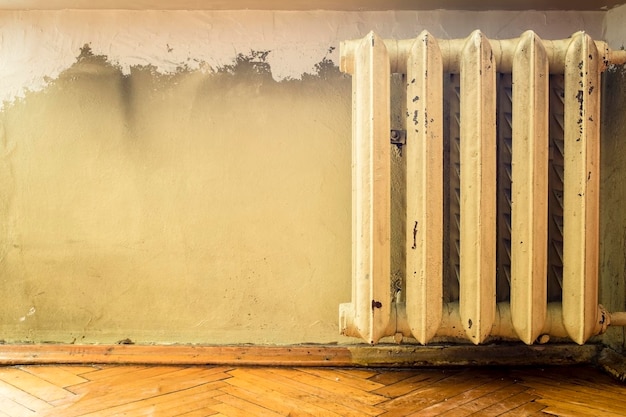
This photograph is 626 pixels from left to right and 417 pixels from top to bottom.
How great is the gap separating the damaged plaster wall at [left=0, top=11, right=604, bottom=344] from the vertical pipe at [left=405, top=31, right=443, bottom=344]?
23 cm

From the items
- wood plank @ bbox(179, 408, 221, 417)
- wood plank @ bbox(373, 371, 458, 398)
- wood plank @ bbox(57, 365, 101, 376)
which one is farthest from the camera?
wood plank @ bbox(57, 365, 101, 376)

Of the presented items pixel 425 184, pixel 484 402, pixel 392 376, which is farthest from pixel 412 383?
pixel 425 184

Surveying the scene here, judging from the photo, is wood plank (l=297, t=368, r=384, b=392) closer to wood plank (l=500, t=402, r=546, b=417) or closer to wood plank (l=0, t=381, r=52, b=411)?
wood plank (l=500, t=402, r=546, b=417)

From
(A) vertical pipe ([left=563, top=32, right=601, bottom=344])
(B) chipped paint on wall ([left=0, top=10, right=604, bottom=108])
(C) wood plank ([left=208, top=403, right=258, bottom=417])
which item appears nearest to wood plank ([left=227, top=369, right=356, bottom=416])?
(C) wood plank ([left=208, top=403, right=258, bottom=417])

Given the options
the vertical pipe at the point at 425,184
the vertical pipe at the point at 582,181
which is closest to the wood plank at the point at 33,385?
the vertical pipe at the point at 425,184

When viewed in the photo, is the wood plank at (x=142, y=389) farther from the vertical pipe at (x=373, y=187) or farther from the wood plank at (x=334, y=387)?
the vertical pipe at (x=373, y=187)

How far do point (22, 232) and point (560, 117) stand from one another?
127 centimetres

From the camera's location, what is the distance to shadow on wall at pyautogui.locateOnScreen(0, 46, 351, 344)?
121 centimetres

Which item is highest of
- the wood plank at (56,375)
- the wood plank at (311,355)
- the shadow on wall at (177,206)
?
the shadow on wall at (177,206)

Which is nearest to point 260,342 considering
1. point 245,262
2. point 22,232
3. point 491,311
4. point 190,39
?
point 245,262

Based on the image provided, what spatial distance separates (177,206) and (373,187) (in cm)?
50

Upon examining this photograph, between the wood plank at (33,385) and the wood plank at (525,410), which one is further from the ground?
the wood plank at (33,385)

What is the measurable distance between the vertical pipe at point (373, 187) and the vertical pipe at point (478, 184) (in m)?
0.16

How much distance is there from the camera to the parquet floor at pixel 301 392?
3.08 feet
